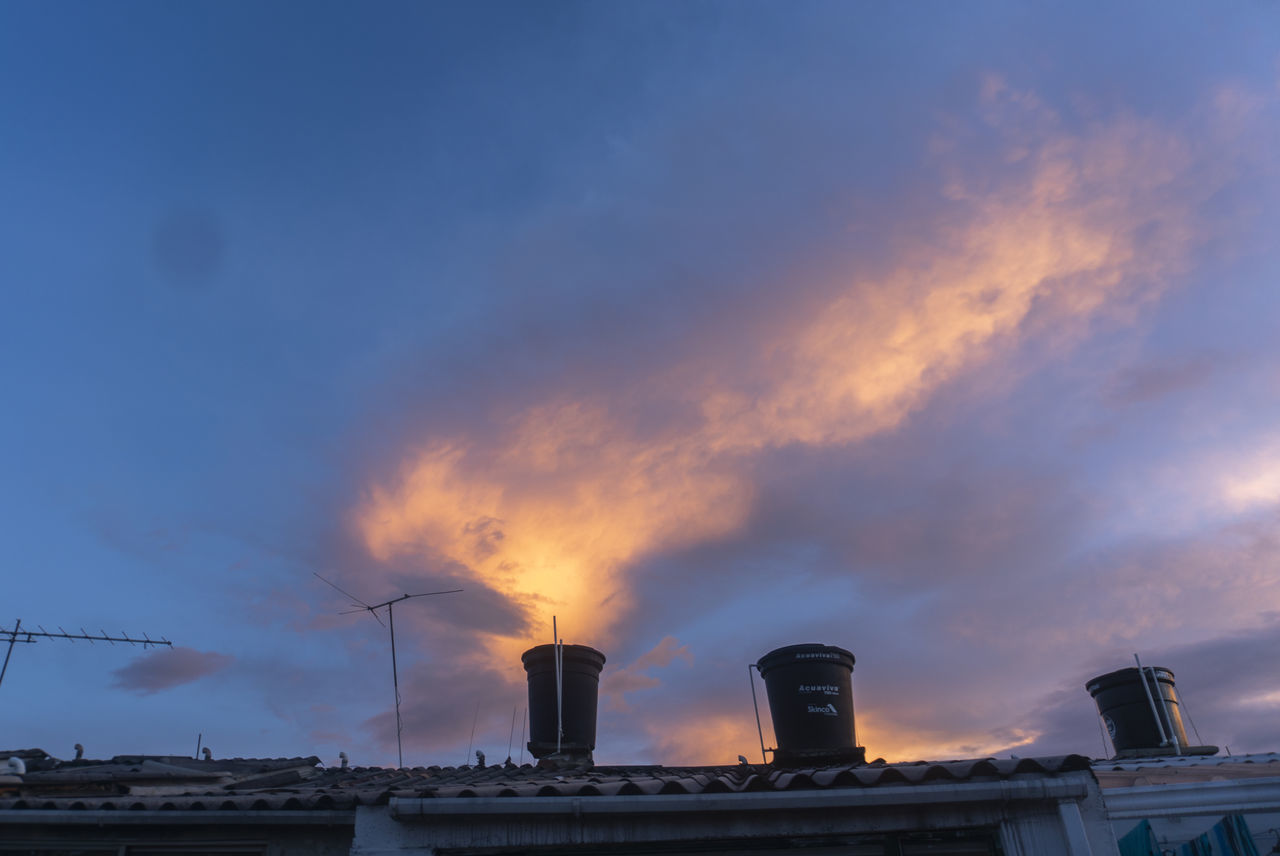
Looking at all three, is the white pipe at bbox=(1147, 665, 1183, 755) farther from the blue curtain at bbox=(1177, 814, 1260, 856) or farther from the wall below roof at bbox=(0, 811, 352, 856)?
the wall below roof at bbox=(0, 811, 352, 856)

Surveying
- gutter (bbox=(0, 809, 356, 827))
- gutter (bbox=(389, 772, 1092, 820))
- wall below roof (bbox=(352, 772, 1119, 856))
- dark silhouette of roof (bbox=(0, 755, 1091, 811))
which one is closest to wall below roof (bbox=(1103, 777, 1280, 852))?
dark silhouette of roof (bbox=(0, 755, 1091, 811))

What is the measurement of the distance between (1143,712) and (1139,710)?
0.07 m

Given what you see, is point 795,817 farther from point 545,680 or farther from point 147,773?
point 147,773

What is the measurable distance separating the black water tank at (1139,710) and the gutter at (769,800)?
31.0 ft

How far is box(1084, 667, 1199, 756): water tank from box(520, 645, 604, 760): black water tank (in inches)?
378

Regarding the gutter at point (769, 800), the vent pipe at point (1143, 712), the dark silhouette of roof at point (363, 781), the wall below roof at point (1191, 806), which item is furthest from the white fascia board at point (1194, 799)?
the vent pipe at point (1143, 712)

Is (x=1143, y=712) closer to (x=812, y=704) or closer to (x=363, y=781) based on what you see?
(x=812, y=704)

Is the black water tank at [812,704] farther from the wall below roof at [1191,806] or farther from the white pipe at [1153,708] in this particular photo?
the white pipe at [1153,708]

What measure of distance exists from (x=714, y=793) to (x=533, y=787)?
5.09ft

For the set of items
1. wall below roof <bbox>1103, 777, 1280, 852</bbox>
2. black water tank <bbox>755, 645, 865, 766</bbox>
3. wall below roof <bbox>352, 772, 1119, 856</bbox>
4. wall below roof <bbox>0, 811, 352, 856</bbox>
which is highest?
black water tank <bbox>755, 645, 865, 766</bbox>

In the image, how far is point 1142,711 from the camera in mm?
14164

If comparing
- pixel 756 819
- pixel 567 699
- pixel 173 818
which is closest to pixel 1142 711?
pixel 567 699

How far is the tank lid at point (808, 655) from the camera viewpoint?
1177 cm

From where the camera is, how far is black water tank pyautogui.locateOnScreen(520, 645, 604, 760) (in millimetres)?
12914
